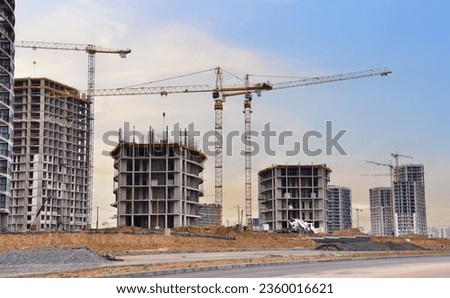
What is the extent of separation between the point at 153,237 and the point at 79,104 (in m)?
121

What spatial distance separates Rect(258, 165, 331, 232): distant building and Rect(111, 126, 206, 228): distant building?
120 ft

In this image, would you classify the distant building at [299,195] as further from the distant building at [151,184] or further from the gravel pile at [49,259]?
the gravel pile at [49,259]

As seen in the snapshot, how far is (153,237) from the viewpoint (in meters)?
65.7

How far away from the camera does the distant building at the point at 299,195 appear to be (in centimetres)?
14762

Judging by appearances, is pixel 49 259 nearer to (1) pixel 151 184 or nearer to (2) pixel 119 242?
(2) pixel 119 242

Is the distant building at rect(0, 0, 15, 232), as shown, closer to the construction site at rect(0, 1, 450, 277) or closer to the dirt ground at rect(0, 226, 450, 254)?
the construction site at rect(0, 1, 450, 277)

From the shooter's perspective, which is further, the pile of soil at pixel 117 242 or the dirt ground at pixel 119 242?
the pile of soil at pixel 117 242

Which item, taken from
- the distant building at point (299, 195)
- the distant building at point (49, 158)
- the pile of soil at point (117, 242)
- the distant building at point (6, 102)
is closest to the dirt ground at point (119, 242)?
the pile of soil at point (117, 242)

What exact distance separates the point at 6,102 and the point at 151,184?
31.6 meters

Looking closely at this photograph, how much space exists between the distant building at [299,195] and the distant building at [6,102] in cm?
6953

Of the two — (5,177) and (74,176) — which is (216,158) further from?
(74,176)
